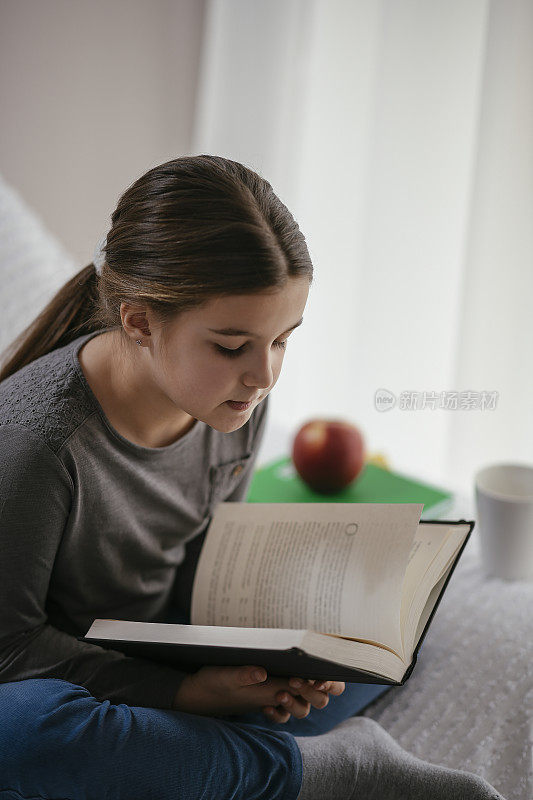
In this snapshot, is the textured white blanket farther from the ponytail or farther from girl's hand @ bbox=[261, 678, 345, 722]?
the ponytail

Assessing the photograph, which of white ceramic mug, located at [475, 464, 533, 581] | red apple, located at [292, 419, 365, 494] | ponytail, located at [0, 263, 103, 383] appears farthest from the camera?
red apple, located at [292, 419, 365, 494]

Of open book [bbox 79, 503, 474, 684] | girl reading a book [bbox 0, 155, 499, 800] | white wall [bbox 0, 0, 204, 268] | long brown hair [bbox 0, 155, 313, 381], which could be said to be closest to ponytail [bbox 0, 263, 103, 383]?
girl reading a book [bbox 0, 155, 499, 800]

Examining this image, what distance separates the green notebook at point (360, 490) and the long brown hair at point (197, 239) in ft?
1.75

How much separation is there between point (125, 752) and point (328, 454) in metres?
0.56

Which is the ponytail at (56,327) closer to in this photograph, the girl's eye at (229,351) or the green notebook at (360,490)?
the girl's eye at (229,351)

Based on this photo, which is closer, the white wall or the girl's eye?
the girl's eye

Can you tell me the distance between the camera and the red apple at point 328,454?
1.13 m

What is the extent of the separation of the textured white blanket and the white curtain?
12.5 inches

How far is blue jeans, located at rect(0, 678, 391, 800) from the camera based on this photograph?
25.1 inches

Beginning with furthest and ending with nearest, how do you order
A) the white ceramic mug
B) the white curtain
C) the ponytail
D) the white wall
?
the white wall → the white curtain → the white ceramic mug → the ponytail

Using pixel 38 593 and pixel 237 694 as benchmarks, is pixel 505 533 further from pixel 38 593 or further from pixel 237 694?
pixel 38 593

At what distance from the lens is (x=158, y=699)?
0.76 m

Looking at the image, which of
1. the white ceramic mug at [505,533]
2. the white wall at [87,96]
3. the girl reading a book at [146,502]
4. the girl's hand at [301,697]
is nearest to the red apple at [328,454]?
the white ceramic mug at [505,533]

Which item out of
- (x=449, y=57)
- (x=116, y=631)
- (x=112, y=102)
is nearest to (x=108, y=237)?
(x=116, y=631)
